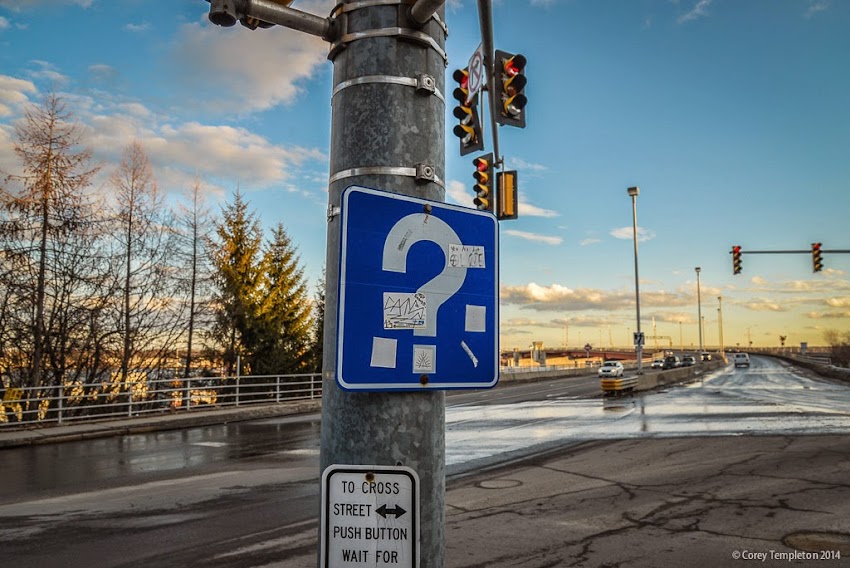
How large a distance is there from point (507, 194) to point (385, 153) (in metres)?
8.64

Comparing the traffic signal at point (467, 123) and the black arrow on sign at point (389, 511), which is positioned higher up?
the traffic signal at point (467, 123)

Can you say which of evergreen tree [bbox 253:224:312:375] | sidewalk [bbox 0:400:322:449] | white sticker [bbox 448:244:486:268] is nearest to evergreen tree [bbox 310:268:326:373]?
evergreen tree [bbox 253:224:312:375]

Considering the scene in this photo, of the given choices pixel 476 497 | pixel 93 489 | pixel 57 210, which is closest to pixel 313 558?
pixel 476 497

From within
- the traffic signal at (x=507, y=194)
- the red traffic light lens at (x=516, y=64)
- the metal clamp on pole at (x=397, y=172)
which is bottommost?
the metal clamp on pole at (x=397, y=172)

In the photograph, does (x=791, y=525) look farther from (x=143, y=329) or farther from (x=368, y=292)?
(x=143, y=329)

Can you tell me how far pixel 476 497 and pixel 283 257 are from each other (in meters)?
29.2

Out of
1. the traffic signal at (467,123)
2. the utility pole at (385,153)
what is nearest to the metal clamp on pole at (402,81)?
the utility pole at (385,153)

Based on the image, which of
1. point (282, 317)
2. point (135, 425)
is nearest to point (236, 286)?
point (282, 317)

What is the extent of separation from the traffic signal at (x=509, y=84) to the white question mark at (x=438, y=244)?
6.33m

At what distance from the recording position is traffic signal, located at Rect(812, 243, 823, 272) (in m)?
30.0

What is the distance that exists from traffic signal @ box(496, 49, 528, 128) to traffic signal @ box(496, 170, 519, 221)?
2.38 meters

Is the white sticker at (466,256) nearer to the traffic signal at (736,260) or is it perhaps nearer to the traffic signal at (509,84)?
the traffic signal at (509,84)

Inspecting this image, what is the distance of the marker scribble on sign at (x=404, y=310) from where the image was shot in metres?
2.04

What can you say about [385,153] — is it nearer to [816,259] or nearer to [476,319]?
[476,319]
